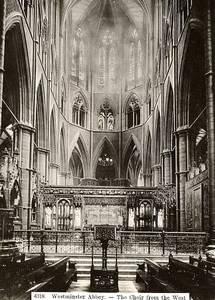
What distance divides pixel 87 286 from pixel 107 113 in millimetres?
35580

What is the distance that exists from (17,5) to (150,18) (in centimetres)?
2001

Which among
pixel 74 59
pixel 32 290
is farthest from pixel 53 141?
pixel 32 290

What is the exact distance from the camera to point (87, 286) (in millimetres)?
10836

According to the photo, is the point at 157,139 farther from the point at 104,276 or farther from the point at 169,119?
the point at 104,276

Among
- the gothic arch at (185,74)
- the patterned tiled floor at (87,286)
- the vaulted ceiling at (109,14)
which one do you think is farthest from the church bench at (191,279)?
the vaulted ceiling at (109,14)

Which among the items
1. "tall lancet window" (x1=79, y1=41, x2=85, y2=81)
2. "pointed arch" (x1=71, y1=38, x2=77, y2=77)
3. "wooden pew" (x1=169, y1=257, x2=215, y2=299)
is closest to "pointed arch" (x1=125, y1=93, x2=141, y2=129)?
"tall lancet window" (x1=79, y1=41, x2=85, y2=81)

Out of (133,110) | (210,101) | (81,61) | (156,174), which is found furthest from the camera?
(81,61)

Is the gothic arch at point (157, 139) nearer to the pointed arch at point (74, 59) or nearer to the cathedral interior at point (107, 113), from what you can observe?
the cathedral interior at point (107, 113)

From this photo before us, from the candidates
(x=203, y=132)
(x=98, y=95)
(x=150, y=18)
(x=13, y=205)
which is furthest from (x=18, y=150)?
(x=98, y=95)

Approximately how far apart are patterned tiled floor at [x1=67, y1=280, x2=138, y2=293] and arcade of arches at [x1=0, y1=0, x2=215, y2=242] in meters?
5.37

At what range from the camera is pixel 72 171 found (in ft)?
157

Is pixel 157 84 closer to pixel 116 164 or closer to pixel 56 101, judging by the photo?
pixel 56 101

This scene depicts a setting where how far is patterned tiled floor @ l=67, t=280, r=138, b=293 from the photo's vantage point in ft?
33.7

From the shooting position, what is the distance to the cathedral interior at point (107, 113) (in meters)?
20.2
